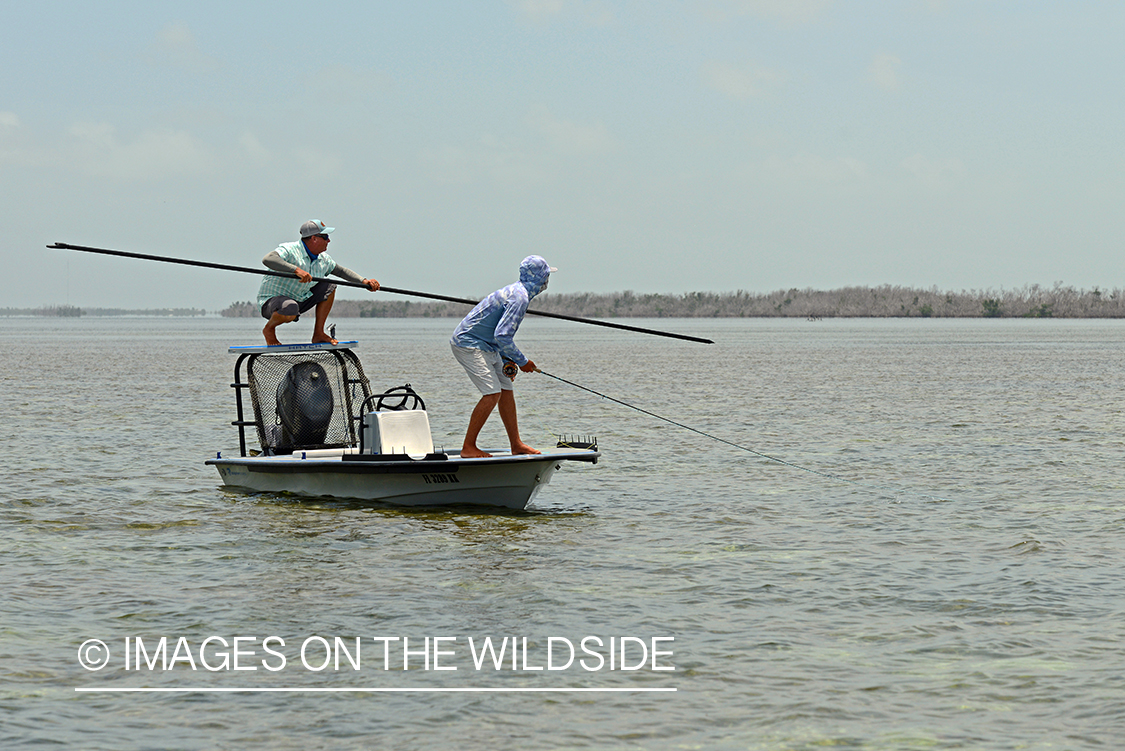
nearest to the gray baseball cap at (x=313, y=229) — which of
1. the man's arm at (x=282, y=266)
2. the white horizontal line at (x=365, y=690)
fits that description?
the man's arm at (x=282, y=266)

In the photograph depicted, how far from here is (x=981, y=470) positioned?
18891 millimetres

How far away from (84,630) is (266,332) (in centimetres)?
643

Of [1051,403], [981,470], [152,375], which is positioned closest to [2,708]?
[981,470]

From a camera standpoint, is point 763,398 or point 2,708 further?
point 763,398

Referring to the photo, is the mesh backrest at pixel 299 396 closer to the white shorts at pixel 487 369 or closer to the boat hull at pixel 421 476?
the boat hull at pixel 421 476

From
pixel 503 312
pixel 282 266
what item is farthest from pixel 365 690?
pixel 282 266

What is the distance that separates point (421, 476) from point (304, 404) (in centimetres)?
215

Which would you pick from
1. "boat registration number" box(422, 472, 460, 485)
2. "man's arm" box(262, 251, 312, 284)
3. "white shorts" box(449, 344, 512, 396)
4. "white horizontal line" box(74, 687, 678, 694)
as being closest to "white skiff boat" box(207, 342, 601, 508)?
"boat registration number" box(422, 472, 460, 485)

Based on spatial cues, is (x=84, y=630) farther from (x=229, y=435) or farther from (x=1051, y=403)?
(x=1051, y=403)

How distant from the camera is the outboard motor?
611 inches

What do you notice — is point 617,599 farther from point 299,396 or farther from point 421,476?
point 299,396

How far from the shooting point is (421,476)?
14.2m

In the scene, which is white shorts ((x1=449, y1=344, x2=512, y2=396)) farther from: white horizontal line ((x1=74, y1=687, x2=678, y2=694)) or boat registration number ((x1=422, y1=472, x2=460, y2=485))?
white horizontal line ((x1=74, y1=687, x2=678, y2=694))

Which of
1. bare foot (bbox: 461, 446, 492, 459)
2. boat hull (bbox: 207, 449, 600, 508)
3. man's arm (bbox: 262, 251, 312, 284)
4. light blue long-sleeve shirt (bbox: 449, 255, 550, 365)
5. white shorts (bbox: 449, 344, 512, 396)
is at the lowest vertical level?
boat hull (bbox: 207, 449, 600, 508)
